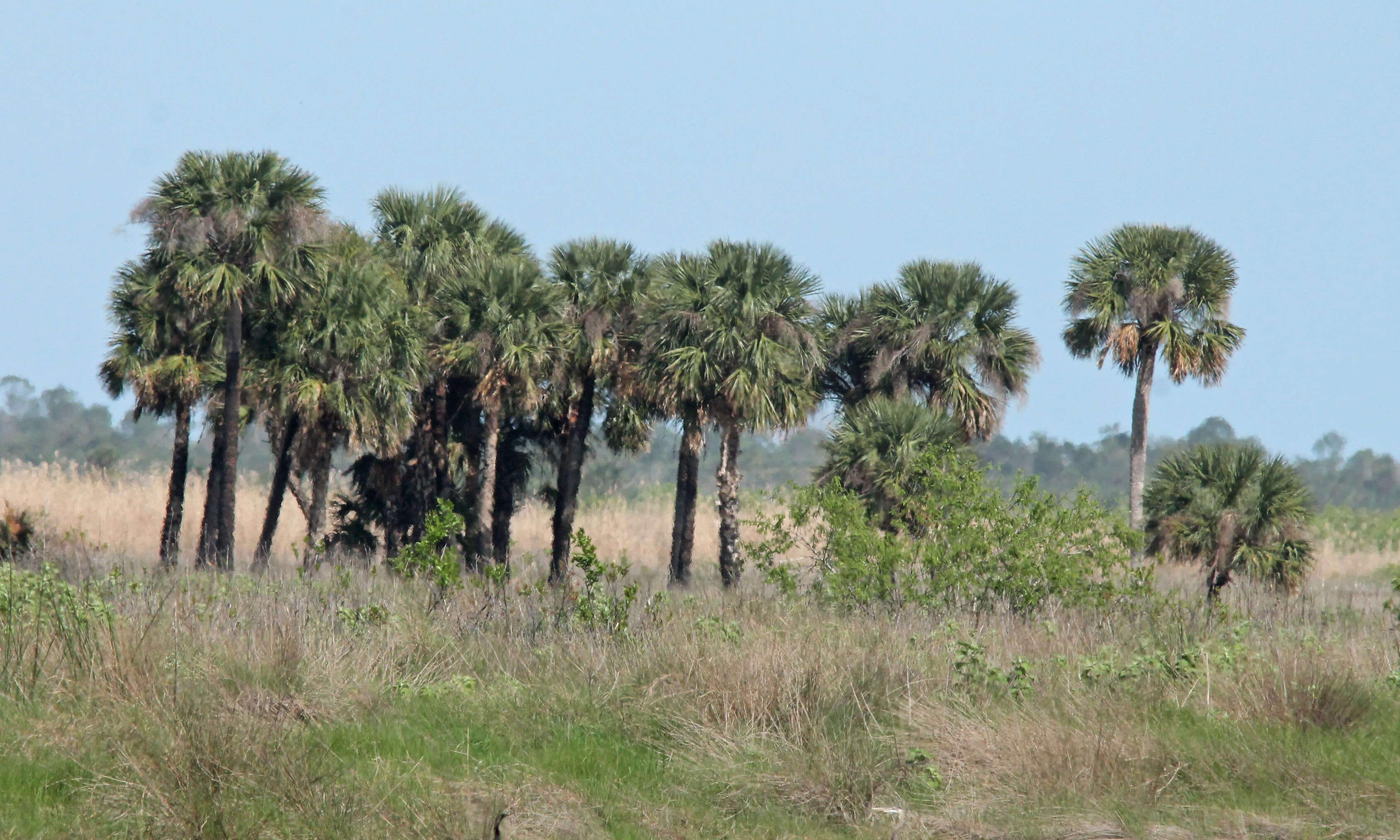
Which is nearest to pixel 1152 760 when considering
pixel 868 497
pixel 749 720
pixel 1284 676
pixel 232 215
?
Answer: pixel 1284 676

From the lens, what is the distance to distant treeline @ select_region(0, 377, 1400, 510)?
91250 mm

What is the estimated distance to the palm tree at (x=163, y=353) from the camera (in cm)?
2789

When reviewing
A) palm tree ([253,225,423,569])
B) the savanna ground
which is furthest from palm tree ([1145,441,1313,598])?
palm tree ([253,225,423,569])

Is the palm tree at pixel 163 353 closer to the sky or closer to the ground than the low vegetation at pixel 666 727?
closer to the sky

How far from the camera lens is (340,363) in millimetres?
27422

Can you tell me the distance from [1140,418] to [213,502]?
2266 centimetres

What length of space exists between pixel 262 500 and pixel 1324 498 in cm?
9081

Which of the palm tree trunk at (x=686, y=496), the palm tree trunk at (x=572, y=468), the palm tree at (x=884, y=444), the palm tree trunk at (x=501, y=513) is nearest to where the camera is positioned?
the palm tree at (x=884, y=444)

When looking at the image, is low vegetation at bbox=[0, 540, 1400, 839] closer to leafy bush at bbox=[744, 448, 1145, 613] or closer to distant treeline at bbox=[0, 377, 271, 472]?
leafy bush at bbox=[744, 448, 1145, 613]

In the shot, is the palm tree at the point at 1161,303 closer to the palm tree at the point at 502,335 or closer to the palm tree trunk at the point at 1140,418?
the palm tree trunk at the point at 1140,418

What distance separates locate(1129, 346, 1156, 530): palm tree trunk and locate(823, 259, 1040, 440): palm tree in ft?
9.07

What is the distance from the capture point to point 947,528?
46.0 feet

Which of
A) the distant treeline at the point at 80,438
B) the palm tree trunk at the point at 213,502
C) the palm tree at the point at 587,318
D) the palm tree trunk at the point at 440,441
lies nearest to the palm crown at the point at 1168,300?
the palm tree at the point at 587,318

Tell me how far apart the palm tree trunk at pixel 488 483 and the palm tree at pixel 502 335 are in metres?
0.03
